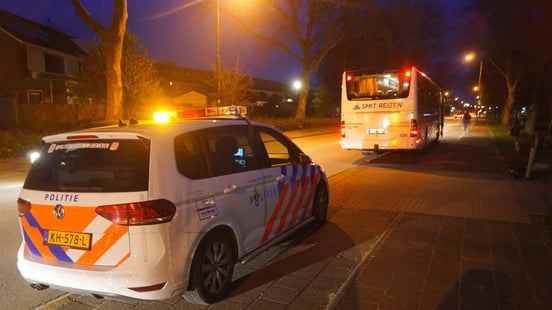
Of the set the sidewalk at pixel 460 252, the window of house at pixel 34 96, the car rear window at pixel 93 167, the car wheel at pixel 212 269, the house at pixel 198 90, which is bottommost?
the sidewalk at pixel 460 252

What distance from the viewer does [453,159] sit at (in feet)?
47.5

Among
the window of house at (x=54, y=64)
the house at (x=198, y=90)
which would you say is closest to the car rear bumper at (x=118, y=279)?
the window of house at (x=54, y=64)

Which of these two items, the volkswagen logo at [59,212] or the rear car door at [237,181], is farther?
the rear car door at [237,181]

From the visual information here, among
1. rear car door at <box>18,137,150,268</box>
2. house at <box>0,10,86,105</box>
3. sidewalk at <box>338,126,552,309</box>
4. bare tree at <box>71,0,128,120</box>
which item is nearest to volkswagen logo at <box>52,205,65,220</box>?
rear car door at <box>18,137,150,268</box>

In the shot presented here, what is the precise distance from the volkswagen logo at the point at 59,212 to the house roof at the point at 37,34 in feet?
109

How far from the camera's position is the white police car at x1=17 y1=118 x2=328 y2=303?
322cm

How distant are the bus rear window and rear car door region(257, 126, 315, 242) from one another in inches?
339

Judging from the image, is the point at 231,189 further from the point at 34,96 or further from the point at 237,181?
the point at 34,96

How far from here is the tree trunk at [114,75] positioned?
17.0 meters

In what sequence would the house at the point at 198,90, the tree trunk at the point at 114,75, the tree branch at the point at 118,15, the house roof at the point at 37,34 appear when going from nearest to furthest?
the tree branch at the point at 118,15, the tree trunk at the point at 114,75, the house roof at the point at 37,34, the house at the point at 198,90

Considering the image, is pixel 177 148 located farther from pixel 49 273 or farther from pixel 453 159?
pixel 453 159

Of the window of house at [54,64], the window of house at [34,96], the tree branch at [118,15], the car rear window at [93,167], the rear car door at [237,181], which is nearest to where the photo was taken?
the car rear window at [93,167]

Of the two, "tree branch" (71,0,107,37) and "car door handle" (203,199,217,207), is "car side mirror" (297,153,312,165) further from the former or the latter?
"tree branch" (71,0,107,37)

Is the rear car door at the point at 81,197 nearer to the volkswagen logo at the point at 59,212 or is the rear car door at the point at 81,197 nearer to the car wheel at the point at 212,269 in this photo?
the volkswagen logo at the point at 59,212
